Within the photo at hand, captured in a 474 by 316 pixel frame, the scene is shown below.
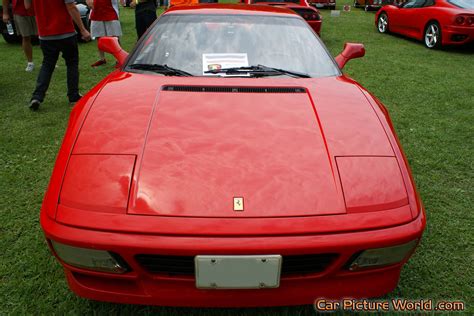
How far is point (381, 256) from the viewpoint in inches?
54.4

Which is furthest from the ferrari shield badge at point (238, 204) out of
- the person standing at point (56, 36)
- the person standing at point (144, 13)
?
the person standing at point (144, 13)

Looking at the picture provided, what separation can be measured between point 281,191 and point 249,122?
44cm

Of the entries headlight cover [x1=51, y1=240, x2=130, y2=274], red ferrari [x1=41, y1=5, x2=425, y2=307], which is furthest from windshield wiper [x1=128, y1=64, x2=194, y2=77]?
headlight cover [x1=51, y1=240, x2=130, y2=274]

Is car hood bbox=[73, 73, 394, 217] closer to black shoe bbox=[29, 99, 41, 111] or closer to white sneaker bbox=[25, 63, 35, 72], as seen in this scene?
black shoe bbox=[29, 99, 41, 111]

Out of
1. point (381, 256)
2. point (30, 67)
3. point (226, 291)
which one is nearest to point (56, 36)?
point (30, 67)

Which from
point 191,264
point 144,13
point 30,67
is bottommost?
point 30,67

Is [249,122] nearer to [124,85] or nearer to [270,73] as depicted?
[270,73]

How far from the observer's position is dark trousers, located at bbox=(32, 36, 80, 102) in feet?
13.4

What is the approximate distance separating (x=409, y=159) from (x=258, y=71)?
71.9 inches

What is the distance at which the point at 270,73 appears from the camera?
2176 millimetres

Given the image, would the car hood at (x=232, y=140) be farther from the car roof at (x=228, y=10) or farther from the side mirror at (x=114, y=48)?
the car roof at (x=228, y=10)

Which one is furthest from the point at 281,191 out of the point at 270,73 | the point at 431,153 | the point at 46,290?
the point at 431,153

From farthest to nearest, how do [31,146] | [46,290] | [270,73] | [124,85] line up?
[31,146]
[270,73]
[124,85]
[46,290]

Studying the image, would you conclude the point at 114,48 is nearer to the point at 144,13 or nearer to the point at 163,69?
the point at 163,69
